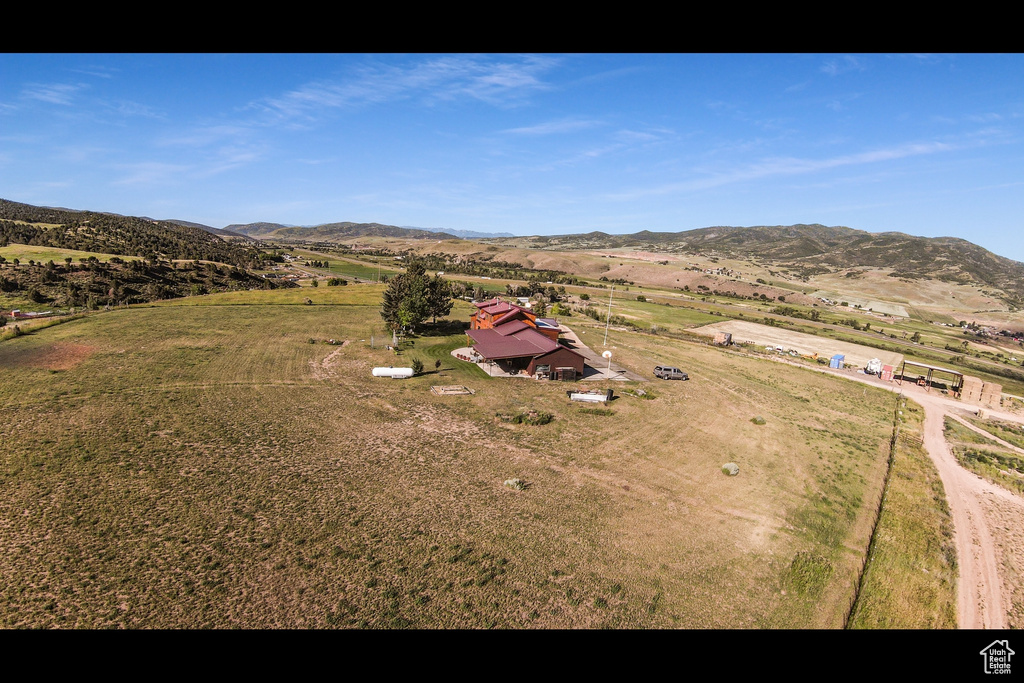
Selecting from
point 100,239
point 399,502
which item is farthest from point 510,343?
point 100,239

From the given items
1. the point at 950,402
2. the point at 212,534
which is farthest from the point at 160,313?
the point at 950,402

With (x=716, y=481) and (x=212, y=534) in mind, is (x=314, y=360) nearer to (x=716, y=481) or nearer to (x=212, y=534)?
(x=212, y=534)

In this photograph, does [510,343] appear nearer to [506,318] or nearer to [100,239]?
[506,318]

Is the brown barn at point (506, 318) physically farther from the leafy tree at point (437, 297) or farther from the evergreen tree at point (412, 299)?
the evergreen tree at point (412, 299)

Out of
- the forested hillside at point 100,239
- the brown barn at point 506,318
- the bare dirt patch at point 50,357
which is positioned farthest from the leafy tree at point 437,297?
the forested hillside at point 100,239

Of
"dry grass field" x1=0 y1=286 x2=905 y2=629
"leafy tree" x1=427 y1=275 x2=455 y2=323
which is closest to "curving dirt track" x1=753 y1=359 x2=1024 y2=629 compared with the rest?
"dry grass field" x1=0 y1=286 x2=905 y2=629

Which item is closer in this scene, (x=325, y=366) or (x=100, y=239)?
(x=325, y=366)

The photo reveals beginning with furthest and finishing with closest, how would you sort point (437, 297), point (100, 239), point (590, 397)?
point (100, 239) → point (437, 297) → point (590, 397)
